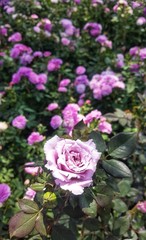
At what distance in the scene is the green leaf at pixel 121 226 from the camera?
1542 millimetres

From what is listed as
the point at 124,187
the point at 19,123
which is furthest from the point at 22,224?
the point at 19,123

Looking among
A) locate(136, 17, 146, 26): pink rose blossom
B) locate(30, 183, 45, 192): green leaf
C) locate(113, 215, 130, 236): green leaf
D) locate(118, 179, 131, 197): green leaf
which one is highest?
locate(30, 183, 45, 192): green leaf

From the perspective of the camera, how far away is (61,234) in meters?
1.26

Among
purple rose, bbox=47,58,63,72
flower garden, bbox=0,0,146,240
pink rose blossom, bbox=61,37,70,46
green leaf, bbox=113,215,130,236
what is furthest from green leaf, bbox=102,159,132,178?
pink rose blossom, bbox=61,37,70,46

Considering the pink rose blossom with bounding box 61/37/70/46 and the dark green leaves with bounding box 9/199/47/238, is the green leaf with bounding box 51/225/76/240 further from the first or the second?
the pink rose blossom with bounding box 61/37/70/46

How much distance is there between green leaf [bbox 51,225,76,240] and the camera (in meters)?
1.25

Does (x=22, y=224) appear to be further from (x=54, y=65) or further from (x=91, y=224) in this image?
(x=54, y=65)

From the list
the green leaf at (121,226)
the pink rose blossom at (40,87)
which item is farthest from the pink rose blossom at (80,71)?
the green leaf at (121,226)

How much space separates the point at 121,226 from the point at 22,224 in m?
0.54

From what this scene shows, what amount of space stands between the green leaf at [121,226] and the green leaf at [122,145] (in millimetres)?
389

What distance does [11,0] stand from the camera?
3508 millimetres

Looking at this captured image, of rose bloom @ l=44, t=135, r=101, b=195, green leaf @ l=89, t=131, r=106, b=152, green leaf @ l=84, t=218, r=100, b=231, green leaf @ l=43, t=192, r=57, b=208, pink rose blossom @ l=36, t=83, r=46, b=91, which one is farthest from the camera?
pink rose blossom @ l=36, t=83, r=46, b=91

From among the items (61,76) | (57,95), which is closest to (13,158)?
(57,95)

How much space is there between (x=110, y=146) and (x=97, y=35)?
2.09 m
